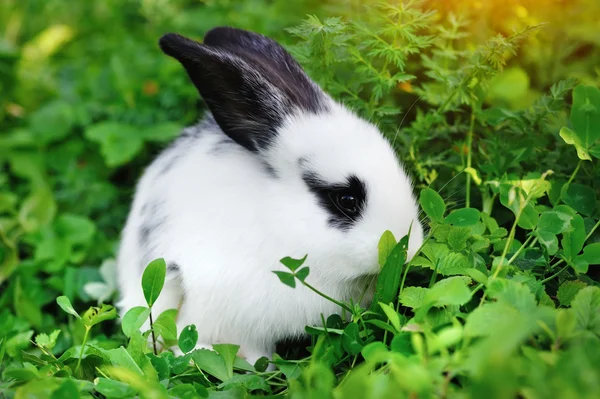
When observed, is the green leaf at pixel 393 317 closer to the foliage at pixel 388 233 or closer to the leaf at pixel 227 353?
the foliage at pixel 388 233

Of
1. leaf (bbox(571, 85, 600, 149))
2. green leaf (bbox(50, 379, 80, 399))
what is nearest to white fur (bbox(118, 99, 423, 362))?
leaf (bbox(571, 85, 600, 149))

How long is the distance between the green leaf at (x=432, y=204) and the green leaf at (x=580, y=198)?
0.42 metres

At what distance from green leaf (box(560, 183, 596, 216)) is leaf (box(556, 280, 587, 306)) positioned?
342 mm

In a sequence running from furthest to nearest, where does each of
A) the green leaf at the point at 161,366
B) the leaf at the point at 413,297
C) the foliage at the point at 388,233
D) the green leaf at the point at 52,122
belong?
the green leaf at the point at 52,122
the green leaf at the point at 161,366
the leaf at the point at 413,297
the foliage at the point at 388,233

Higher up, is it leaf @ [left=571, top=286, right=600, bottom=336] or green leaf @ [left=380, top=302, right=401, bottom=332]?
leaf @ [left=571, top=286, right=600, bottom=336]

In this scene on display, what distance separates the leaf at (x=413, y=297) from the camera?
199 centimetres

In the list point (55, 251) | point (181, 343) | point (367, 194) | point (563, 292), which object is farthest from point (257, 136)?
point (55, 251)

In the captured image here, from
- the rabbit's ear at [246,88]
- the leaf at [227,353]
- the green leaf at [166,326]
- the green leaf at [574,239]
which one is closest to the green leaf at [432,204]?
the green leaf at [574,239]

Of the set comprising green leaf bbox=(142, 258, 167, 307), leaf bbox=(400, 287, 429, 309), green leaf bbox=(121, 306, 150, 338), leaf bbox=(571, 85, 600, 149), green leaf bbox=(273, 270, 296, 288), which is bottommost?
green leaf bbox=(121, 306, 150, 338)

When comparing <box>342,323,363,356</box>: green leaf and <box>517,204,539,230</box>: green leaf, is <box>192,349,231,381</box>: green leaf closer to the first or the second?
<box>342,323,363,356</box>: green leaf

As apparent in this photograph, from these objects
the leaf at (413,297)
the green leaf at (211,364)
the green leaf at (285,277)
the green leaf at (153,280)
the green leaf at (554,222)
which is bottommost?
the green leaf at (211,364)

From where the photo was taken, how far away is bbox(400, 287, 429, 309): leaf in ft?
6.53

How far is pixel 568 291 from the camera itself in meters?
1.98

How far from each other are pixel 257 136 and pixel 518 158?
91 cm
